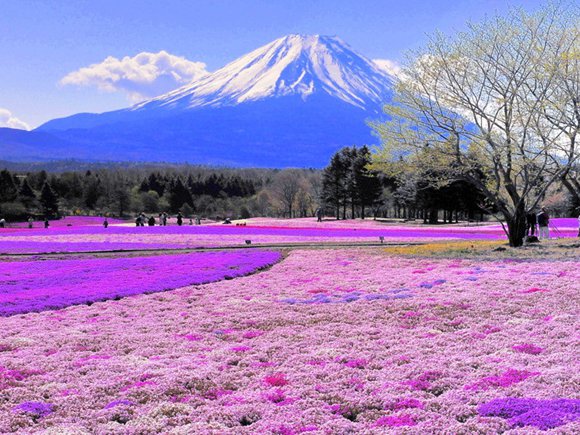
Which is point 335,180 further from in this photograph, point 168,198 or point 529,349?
point 529,349

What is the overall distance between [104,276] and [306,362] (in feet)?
50.9

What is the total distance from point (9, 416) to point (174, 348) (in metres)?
4.34

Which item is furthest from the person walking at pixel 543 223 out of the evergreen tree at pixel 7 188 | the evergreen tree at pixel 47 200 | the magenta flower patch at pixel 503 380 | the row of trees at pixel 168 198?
the evergreen tree at pixel 7 188

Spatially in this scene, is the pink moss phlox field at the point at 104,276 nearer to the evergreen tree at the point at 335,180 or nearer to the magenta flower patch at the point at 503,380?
the magenta flower patch at the point at 503,380

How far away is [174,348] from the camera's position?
12.2 m

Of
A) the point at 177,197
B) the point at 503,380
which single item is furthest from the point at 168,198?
the point at 503,380

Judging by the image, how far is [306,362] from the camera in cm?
1079

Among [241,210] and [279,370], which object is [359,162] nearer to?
[241,210]

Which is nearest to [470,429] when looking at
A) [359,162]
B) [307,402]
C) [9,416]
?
[307,402]

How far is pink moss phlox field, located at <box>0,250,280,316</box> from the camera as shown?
60.7 feet

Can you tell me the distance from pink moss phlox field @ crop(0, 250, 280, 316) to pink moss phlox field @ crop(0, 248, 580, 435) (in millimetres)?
1486

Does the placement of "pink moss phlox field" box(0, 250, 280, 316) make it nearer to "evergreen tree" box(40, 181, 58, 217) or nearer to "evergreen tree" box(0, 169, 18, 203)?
"evergreen tree" box(40, 181, 58, 217)

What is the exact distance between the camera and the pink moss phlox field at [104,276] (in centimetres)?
1852

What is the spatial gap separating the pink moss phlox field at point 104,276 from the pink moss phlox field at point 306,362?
1486mm
